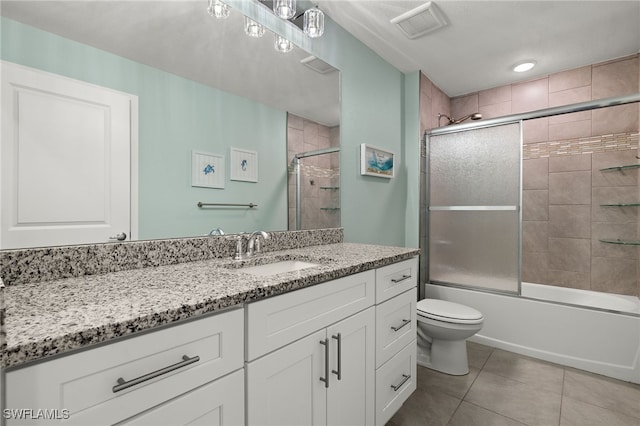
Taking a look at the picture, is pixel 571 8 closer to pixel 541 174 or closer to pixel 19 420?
pixel 541 174

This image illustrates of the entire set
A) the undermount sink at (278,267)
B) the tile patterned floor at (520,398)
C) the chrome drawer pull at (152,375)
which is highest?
the undermount sink at (278,267)

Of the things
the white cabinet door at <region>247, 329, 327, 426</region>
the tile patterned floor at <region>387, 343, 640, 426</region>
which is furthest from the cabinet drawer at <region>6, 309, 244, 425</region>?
the tile patterned floor at <region>387, 343, 640, 426</region>

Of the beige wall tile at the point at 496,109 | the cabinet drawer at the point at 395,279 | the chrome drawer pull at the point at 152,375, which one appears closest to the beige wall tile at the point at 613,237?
the beige wall tile at the point at 496,109

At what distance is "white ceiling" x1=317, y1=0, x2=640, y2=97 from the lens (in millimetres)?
1927

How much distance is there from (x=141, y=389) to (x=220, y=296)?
241mm

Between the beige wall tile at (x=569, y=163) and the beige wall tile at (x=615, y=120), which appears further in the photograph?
the beige wall tile at (x=569, y=163)

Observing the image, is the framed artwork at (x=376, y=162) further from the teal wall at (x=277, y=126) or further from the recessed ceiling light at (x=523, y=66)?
the recessed ceiling light at (x=523, y=66)

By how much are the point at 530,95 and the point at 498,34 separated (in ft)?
3.75

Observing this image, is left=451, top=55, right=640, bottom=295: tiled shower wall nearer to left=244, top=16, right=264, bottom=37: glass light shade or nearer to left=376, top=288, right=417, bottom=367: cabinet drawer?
left=376, top=288, right=417, bottom=367: cabinet drawer

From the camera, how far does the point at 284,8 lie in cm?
158

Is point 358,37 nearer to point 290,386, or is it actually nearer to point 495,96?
point 495,96

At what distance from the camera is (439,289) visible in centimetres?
282

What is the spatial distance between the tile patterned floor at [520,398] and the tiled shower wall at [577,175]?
3.40 ft

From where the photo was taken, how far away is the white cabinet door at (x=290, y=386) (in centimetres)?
86
